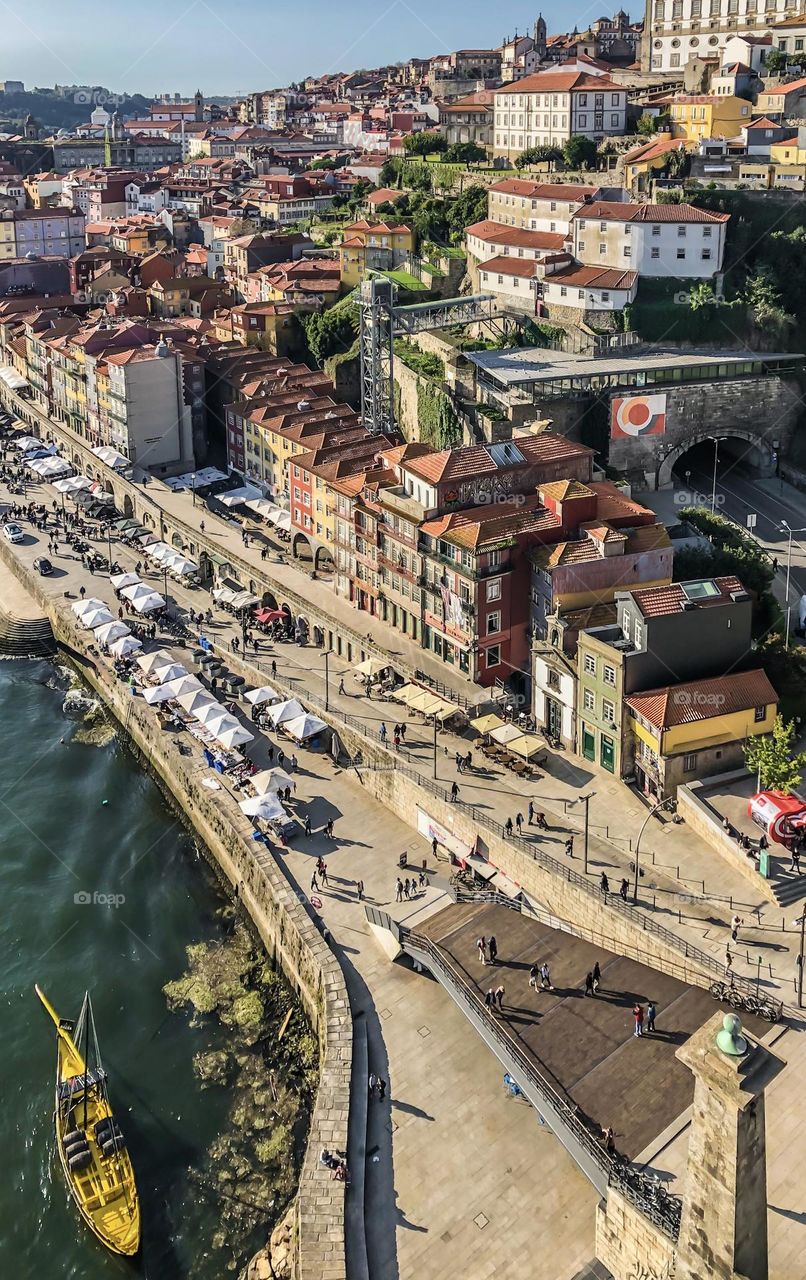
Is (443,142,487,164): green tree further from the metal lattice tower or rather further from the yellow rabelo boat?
the yellow rabelo boat

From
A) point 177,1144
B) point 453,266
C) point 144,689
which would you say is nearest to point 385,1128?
point 177,1144

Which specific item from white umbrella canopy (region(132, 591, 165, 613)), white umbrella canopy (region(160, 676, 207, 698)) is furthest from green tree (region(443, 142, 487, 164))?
white umbrella canopy (region(160, 676, 207, 698))

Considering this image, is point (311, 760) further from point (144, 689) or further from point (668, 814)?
point (668, 814)

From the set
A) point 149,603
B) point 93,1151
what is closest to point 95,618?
point 149,603

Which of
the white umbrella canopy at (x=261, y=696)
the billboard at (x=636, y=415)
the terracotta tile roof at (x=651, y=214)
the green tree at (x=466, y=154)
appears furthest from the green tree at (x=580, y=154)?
the white umbrella canopy at (x=261, y=696)

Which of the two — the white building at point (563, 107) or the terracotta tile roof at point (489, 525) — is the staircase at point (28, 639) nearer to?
the terracotta tile roof at point (489, 525)

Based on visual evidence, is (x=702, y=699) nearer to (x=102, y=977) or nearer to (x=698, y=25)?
(x=102, y=977)
